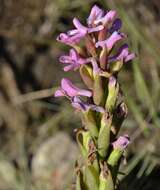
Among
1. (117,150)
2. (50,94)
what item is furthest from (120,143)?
(50,94)

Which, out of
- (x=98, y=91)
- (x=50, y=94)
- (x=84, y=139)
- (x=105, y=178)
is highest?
(x=98, y=91)

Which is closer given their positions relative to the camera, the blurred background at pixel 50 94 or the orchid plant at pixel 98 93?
the orchid plant at pixel 98 93

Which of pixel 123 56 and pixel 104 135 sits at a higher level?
pixel 123 56

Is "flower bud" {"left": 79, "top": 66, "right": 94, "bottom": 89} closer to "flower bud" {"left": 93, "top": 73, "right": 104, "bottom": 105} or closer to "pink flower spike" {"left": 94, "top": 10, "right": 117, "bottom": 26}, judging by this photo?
"flower bud" {"left": 93, "top": 73, "right": 104, "bottom": 105}

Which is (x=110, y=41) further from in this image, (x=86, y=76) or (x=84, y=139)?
(x=84, y=139)

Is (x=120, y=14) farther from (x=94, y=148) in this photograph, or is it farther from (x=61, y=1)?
(x=94, y=148)

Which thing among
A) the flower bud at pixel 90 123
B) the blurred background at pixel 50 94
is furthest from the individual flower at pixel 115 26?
the blurred background at pixel 50 94

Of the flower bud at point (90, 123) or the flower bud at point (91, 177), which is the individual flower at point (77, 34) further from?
the flower bud at point (91, 177)
